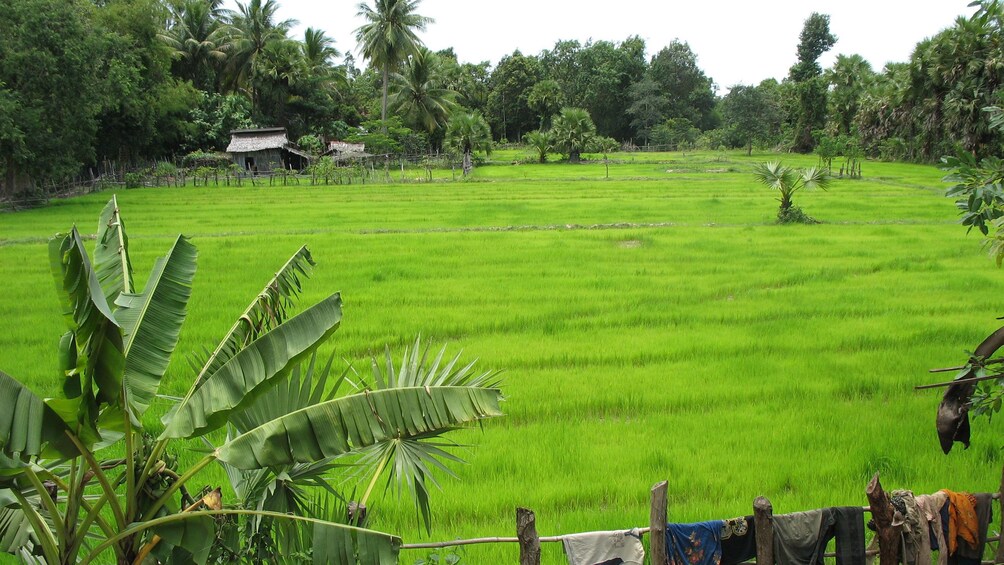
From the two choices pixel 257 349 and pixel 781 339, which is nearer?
pixel 257 349

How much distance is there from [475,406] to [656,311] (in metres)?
8.03

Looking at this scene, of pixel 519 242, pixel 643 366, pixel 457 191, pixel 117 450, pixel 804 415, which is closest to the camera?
pixel 117 450

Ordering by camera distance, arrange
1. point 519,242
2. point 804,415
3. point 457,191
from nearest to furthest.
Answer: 1. point 804,415
2. point 519,242
3. point 457,191

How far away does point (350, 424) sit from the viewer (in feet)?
10.9

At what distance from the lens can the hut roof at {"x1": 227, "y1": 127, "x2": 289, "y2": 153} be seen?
3975cm

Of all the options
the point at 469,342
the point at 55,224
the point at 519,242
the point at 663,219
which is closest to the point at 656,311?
the point at 469,342

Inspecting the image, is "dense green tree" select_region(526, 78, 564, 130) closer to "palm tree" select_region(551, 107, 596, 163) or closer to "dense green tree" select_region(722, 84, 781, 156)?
"palm tree" select_region(551, 107, 596, 163)

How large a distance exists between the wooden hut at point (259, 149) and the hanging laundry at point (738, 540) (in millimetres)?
38686

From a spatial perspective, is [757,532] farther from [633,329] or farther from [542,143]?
[542,143]

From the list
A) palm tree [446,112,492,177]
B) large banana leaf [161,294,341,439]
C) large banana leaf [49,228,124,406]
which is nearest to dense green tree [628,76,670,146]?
palm tree [446,112,492,177]

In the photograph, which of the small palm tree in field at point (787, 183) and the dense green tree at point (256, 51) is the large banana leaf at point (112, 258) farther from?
the dense green tree at point (256, 51)

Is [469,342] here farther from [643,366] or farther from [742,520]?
[742,520]

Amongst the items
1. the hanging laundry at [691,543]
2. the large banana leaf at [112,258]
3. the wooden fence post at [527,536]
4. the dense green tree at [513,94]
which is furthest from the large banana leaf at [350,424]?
the dense green tree at [513,94]

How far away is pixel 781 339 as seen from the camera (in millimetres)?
9648
